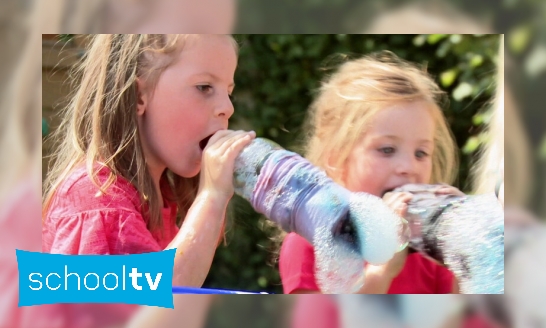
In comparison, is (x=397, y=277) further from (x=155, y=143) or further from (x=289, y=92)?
(x=155, y=143)

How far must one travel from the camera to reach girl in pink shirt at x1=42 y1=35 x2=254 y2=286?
7.88 ft

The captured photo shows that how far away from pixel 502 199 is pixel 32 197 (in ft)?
5.21

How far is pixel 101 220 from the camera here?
236 cm

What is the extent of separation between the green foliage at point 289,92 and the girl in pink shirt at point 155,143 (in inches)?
2.3

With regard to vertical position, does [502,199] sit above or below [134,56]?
below

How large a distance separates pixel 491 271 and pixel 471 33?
809 millimetres

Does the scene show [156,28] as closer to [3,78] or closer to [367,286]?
[3,78]

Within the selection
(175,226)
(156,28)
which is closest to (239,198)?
(175,226)

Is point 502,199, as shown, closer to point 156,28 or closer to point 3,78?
point 156,28

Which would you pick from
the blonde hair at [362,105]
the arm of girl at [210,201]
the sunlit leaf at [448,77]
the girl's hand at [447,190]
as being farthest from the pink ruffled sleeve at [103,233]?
the sunlit leaf at [448,77]

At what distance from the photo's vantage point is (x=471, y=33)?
2.49m

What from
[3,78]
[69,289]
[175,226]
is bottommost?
[69,289]

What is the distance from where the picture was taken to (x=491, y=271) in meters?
2.50

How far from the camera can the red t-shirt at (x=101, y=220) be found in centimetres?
237
